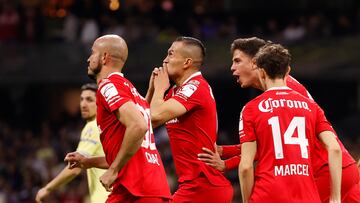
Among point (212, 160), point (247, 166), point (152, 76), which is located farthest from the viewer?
point (152, 76)

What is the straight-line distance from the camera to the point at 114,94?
318 inches

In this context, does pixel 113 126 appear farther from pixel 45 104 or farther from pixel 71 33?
pixel 45 104

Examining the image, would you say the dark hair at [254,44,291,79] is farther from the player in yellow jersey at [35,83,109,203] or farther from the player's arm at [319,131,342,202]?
the player in yellow jersey at [35,83,109,203]

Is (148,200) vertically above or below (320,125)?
below

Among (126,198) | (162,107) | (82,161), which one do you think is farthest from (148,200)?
(162,107)

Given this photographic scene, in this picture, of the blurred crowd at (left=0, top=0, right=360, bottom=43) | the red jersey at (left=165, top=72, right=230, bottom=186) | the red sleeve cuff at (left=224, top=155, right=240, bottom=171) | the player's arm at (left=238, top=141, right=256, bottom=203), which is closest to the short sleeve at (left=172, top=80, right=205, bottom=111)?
the red jersey at (left=165, top=72, right=230, bottom=186)

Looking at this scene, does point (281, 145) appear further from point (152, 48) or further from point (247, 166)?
point (152, 48)

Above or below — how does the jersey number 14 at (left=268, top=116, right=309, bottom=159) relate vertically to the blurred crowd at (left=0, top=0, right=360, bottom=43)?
below

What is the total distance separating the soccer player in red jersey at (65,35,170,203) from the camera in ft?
26.0

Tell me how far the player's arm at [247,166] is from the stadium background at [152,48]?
12.4 metres

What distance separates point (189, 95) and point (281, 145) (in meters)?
1.59

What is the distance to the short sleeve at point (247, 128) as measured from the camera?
7.58 m

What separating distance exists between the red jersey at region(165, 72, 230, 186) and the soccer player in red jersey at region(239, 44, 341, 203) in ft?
4.46

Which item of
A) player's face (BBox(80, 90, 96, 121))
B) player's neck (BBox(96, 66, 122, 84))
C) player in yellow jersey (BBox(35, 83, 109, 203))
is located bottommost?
player in yellow jersey (BBox(35, 83, 109, 203))
